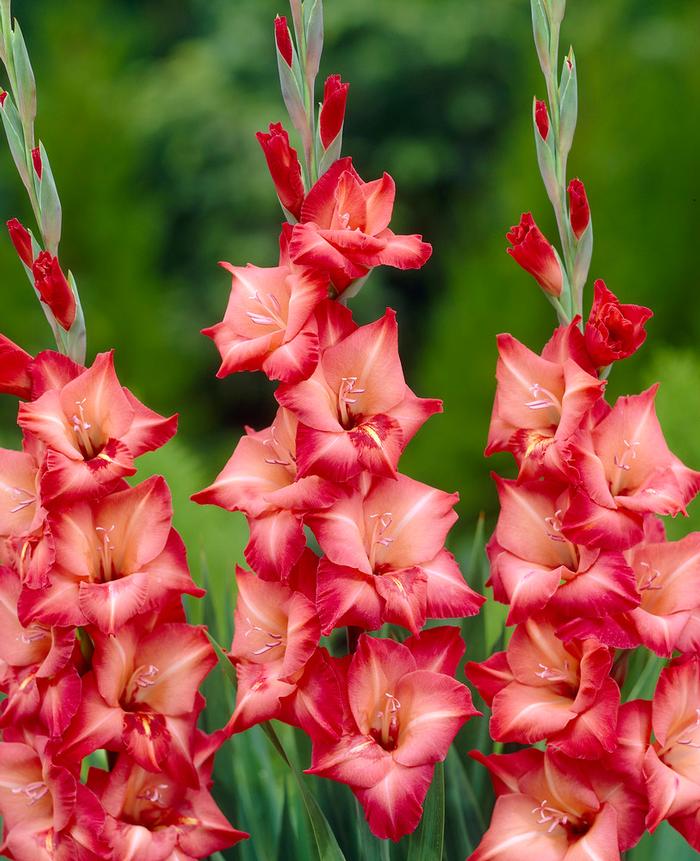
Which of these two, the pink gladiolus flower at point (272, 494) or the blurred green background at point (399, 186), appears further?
the blurred green background at point (399, 186)

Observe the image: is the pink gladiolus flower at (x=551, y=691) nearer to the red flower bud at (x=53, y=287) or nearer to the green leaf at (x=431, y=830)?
the green leaf at (x=431, y=830)

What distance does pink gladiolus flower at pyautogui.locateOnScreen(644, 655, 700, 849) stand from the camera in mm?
711

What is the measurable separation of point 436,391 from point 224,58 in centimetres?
151

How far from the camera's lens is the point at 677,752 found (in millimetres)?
738

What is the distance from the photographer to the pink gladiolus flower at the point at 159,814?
75 centimetres

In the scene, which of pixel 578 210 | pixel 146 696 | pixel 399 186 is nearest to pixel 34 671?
pixel 146 696

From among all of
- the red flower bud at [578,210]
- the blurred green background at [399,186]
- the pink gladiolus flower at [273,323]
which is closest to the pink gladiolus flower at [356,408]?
the pink gladiolus flower at [273,323]

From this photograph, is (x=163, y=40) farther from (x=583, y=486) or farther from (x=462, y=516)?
(x=583, y=486)

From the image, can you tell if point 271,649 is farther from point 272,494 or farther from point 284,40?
point 284,40

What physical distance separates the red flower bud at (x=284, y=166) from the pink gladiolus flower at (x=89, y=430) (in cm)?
13

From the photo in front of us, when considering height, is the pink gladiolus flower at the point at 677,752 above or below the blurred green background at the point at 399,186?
above

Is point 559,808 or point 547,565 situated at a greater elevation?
point 547,565

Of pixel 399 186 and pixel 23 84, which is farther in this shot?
pixel 399 186

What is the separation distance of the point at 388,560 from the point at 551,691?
0.12m
